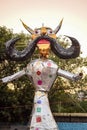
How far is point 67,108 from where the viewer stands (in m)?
21.8

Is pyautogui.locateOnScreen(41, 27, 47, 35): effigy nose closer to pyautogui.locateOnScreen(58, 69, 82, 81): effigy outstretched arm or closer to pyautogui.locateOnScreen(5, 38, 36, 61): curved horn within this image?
pyautogui.locateOnScreen(5, 38, 36, 61): curved horn

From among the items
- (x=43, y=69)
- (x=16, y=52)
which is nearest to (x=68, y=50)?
(x=43, y=69)

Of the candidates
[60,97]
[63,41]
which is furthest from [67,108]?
[63,41]

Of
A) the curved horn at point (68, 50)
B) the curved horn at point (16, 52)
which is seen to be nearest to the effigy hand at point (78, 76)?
the curved horn at point (68, 50)

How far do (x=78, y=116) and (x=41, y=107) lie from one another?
2.88m

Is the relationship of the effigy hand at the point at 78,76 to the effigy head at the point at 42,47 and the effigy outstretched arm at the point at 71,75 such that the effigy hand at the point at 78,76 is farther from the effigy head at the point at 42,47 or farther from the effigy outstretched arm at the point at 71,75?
the effigy head at the point at 42,47

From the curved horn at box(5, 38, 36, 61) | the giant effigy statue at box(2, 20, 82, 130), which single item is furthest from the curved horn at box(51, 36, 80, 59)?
the curved horn at box(5, 38, 36, 61)

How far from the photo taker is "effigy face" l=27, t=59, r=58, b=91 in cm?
840

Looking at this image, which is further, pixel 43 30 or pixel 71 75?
pixel 43 30

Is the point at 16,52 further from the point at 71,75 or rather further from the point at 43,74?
the point at 71,75

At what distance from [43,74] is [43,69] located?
0.09 metres

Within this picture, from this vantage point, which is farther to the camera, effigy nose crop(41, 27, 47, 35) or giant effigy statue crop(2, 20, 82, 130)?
effigy nose crop(41, 27, 47, 35)

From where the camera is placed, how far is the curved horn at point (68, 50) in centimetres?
827

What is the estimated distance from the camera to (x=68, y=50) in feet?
27.6
